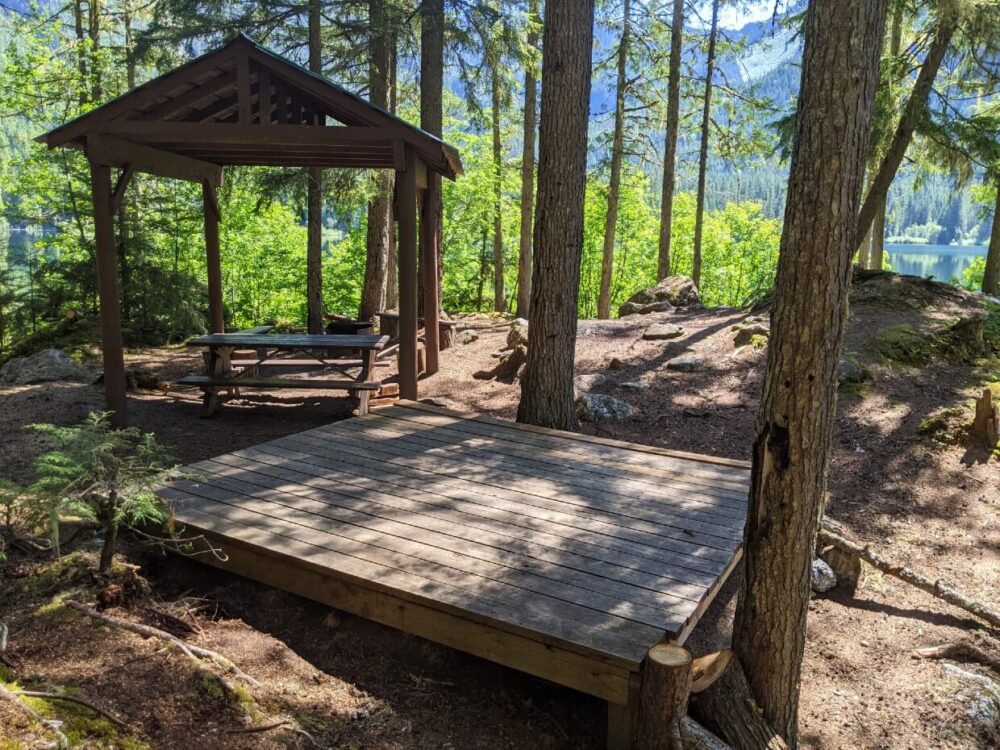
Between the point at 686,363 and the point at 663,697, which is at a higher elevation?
the point at 686,363

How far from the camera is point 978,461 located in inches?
248

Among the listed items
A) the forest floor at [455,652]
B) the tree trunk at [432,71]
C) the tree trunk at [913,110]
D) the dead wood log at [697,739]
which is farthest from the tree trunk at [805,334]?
the tree trunk at [432,71]

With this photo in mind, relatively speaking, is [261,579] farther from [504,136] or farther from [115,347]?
[504,136]

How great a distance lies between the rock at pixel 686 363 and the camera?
9.09 metres

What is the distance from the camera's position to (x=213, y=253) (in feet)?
30.7

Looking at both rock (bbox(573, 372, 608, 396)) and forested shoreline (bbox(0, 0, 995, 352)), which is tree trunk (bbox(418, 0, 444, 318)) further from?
rock (bbox(573, 372, 608, 396))

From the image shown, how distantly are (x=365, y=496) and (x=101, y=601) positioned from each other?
164cm

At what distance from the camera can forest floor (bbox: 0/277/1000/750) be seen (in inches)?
110

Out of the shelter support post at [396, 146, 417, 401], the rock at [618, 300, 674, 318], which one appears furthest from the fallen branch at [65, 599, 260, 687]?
the rock at [618, 300, 674, 318]

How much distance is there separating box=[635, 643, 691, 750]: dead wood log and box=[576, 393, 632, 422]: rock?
488 centimetres

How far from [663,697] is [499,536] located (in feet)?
4.79

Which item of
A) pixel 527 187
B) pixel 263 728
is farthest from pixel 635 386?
pixel 527 187

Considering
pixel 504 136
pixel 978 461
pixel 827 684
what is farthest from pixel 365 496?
pixel 504 136

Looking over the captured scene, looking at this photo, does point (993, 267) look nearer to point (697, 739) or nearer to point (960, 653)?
point (960, 653)
